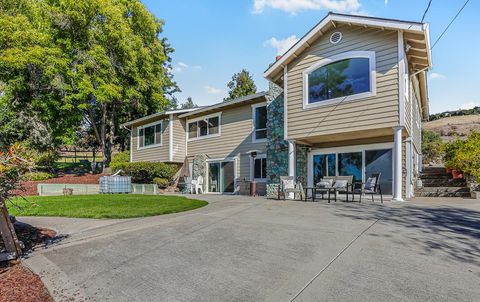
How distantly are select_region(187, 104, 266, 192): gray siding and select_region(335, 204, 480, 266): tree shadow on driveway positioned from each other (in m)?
7.68

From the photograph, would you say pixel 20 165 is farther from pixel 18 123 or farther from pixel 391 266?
pixel 18 123

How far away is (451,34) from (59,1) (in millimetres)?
23210

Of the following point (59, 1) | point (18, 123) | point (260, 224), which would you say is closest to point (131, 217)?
point (260, 224)

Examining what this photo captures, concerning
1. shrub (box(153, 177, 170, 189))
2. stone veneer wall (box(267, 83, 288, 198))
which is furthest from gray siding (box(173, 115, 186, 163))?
stone veneer wall (box(267, 83, 288, 198))

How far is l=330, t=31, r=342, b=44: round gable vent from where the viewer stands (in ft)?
33.9

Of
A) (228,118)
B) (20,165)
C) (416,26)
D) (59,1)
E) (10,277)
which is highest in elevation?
(59,1)

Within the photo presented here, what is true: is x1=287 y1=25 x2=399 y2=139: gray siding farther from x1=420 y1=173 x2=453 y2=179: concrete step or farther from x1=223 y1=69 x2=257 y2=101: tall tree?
x1=223 y1=69 x2=257 y2=101: tall tree

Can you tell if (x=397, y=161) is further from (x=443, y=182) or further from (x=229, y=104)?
(x=229, y=104)

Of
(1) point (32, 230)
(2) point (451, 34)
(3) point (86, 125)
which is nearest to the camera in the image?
(1) point (32, 230)

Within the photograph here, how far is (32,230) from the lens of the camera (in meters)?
5.85

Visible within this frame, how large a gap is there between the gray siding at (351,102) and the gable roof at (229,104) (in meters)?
3.09

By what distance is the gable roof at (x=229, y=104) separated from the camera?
14.6 m

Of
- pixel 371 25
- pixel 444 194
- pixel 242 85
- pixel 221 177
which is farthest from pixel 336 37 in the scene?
pixel 242 85

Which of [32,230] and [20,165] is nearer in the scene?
[20,165]
